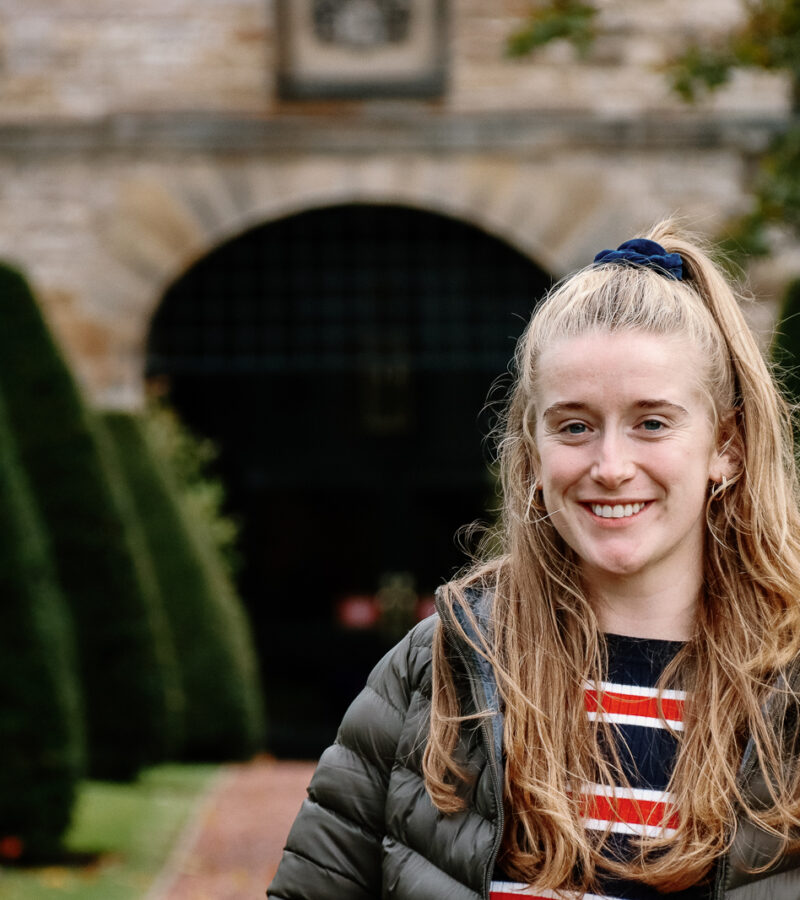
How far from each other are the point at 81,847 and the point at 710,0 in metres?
8.29

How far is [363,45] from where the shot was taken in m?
11.3

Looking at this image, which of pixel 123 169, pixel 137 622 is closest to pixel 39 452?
pixel 137 622

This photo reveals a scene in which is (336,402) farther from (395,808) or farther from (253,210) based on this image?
(395,808)

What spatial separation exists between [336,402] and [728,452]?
420 inches

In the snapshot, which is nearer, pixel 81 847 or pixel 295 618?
pixel 81 847

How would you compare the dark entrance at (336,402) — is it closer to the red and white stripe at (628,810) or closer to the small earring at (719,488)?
the small earring at (719,488)

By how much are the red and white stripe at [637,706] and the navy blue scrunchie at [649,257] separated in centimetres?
53

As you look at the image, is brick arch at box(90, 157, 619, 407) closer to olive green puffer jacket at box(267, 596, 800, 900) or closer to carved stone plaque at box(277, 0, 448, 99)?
carved stone plaque at box(277, 0, 448, 99)

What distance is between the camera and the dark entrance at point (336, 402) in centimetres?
1187

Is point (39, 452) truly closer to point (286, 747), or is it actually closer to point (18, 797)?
point (18, 797)

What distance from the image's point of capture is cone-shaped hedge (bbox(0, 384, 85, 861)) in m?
5.70

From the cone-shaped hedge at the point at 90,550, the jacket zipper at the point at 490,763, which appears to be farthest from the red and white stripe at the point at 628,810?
the cone-shaped hedge at the point at 90,550

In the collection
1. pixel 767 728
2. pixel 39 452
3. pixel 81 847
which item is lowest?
pixel 81 847

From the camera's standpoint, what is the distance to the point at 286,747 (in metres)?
12.3
